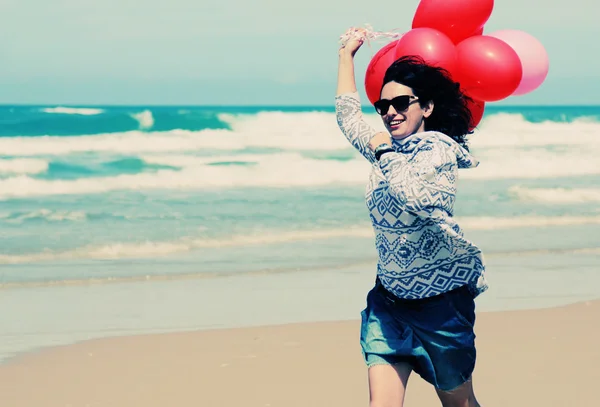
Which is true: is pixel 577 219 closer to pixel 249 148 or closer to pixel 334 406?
pixel 334 406

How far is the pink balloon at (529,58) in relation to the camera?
11.5 ft

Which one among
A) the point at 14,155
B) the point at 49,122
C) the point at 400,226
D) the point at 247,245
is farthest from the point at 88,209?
the point at 49,122

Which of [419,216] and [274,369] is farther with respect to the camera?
[274,369]

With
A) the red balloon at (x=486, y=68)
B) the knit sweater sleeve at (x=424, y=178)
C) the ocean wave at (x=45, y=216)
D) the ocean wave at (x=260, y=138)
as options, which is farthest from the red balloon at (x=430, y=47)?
the ocean wave at (x=260, y=138)

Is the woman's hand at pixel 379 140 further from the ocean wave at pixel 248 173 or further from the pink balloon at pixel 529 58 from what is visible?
the ocean wave at pixel 248 173

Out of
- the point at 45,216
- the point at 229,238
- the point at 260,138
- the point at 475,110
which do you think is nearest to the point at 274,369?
the point at 475,110

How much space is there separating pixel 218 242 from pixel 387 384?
7.11 m

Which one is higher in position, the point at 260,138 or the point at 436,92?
the point at 260,138

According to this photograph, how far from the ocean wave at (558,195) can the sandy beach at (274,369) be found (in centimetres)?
849

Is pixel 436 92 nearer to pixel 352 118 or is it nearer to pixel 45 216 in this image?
pixel 352 118

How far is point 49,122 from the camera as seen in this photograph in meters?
37.9

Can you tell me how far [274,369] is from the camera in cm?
534

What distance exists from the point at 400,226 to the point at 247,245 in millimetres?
7028

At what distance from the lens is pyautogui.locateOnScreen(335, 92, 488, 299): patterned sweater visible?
112 inches
